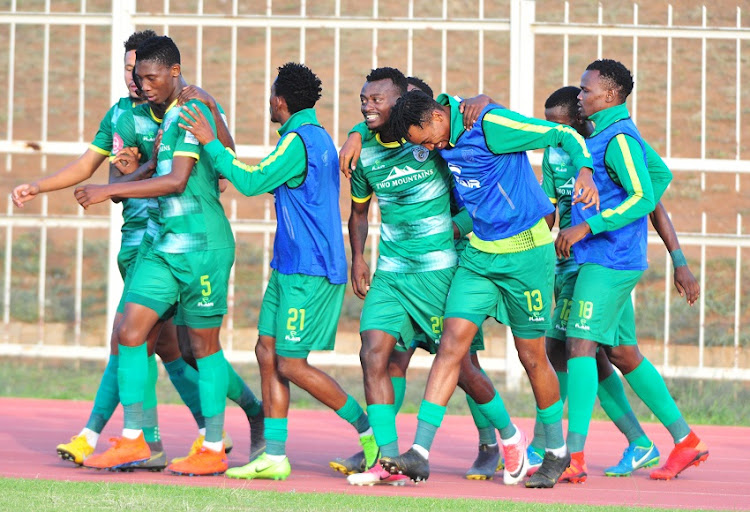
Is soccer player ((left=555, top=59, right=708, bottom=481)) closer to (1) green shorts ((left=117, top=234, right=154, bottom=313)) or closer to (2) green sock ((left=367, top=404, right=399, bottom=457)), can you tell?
(2) green sock ((left=367, top=404, right=399, bottom=457))

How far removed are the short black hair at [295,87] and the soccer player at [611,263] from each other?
152cm

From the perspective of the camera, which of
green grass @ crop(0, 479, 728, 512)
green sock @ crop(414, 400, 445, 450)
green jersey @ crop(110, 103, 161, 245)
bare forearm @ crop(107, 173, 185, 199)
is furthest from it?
green jersey @ crop(110, 103, 161, 245)

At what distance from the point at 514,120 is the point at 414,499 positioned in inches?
75.7

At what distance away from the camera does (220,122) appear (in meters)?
6.71

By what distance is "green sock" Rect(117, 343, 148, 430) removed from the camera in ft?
21.1

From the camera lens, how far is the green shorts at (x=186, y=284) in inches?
255

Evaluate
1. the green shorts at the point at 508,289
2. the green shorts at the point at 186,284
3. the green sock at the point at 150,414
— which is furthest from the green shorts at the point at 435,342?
the green sock at the point at 150,414

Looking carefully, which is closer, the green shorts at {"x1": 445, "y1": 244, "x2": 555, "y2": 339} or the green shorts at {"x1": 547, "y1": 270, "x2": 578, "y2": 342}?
the green shorts at {"x1": 445, "y1": 244, "x2": 555, "y2": 339}

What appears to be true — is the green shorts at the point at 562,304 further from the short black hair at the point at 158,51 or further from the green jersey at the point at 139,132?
the short black hair at the point at 158,51

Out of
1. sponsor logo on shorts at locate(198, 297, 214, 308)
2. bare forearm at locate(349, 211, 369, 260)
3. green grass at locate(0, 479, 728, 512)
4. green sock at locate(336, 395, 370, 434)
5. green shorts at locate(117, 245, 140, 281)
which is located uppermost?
bare forearm at locate(349, 211, 369, 260)

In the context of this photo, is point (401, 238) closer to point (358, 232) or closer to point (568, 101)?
point (358, 232)

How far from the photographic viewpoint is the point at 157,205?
22.5 feet

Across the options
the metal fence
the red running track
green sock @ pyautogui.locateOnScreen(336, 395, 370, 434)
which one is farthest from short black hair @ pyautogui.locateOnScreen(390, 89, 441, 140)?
the metal fence

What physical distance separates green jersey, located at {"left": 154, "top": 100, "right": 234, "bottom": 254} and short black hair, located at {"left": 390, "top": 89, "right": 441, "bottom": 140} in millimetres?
1037
